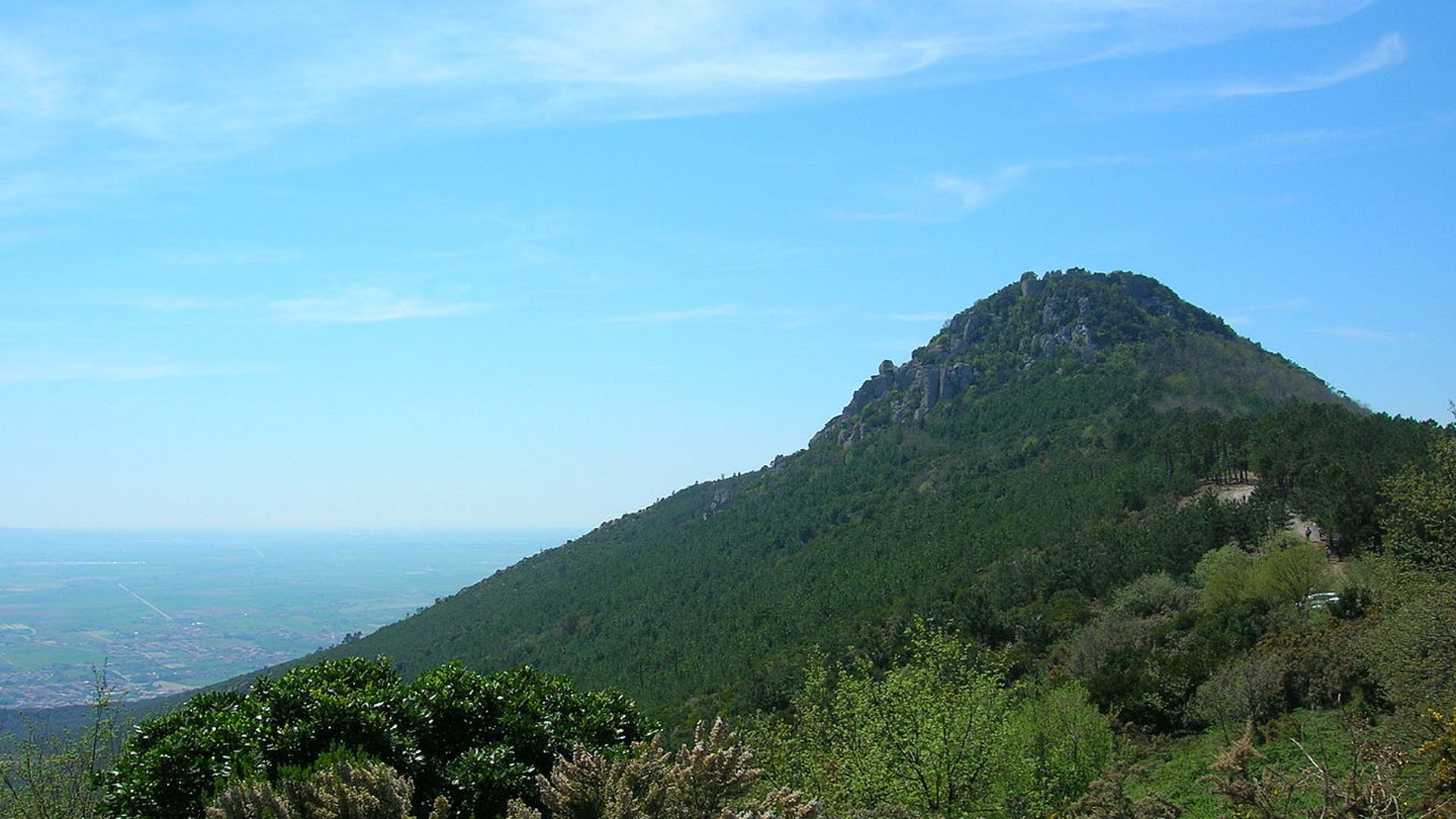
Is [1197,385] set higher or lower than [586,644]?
higher

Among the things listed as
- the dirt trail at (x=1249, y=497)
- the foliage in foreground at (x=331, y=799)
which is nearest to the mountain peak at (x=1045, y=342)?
the dirt trail at (x=1249, y=497)

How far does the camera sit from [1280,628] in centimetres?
3069

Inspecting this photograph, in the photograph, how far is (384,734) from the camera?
9.95 meters

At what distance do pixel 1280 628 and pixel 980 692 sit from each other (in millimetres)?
17095

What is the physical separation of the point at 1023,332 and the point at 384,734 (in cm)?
10838

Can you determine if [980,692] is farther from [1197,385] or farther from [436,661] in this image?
[1197,385]

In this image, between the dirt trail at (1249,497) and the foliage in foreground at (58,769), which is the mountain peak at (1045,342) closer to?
the dirt trail at (1249,497)

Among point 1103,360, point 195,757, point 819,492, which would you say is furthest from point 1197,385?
point 195,757

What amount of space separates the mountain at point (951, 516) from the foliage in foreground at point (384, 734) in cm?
2091

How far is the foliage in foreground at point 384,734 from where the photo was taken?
364 inches

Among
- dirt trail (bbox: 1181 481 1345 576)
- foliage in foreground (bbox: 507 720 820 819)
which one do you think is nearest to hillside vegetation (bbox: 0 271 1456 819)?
foliage in foreground (bbox: 507 720 820 819)

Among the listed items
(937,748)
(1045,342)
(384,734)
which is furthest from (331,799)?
(1045,342)

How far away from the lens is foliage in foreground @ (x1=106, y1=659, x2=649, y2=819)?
30.4 feet

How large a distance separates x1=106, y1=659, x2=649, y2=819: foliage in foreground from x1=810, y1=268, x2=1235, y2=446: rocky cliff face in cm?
9208
